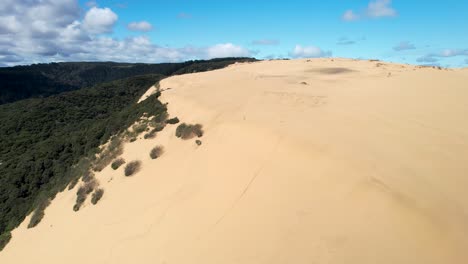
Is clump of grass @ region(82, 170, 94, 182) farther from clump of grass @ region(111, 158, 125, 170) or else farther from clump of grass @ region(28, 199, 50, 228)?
Result: clump of grass @ region(28, 199, 50, 228)

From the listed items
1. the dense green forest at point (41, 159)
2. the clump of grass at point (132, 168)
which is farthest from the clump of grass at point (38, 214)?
the clump of grass at point (132, 168)

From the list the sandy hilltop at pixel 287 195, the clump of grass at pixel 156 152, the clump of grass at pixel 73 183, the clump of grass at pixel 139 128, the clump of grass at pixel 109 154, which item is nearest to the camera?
the sandy hilltop at pixel 287 195

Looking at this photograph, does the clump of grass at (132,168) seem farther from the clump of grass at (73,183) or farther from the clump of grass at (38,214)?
the clump of grass at (38,214)

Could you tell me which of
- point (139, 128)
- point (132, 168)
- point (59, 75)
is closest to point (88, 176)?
point (132, 168)

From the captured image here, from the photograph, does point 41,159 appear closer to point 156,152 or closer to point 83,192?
point 83,192

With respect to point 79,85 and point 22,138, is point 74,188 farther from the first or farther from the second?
point 79,85
